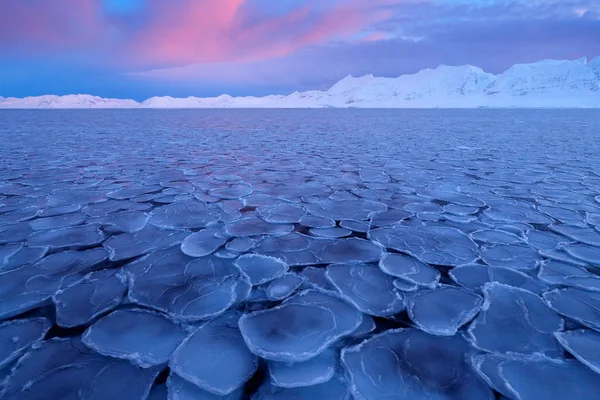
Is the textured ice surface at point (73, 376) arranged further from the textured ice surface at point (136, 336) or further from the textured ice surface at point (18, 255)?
the textured ice surface at point (18, 255)

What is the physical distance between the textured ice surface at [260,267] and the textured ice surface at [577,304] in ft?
5.44

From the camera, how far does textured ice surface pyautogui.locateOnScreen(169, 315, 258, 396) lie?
4.48 feet

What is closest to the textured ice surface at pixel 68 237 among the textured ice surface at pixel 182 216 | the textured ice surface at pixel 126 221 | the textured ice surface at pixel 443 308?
the textured ice surface at pixel 126 221

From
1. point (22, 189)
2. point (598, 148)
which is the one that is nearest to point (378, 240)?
point (22, 189)

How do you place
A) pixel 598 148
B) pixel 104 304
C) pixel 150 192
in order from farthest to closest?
1. pixel 598 148
2. pixel 150 192
3. pixel 104 304

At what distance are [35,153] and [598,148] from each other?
13.9 m

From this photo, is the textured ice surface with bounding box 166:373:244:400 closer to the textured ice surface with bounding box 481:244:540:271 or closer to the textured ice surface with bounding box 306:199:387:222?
the textured ice surface with bounding box 481:244:540:271

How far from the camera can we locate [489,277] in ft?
7.20

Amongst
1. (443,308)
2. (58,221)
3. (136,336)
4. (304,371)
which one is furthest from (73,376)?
(58,221)

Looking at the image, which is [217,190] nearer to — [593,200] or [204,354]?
[204,354]

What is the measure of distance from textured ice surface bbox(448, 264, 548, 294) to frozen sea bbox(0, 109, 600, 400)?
0.05 feet

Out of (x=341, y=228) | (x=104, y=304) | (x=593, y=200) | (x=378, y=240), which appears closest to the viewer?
(x=104, y=304)

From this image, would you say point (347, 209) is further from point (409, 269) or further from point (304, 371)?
point (304, 371)

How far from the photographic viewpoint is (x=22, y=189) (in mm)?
4277
